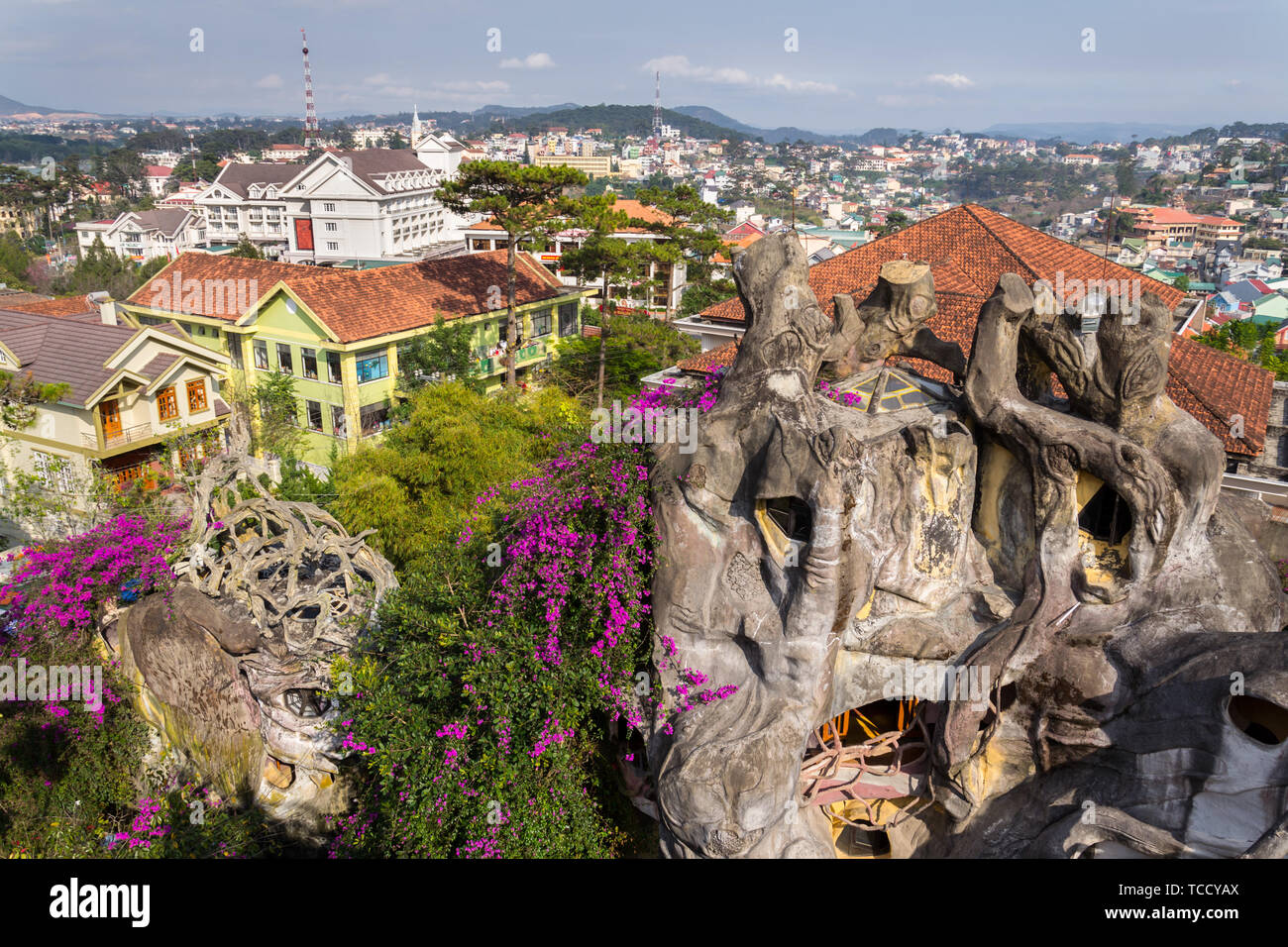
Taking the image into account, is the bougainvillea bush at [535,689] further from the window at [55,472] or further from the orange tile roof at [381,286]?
the orange tile roof at [381,286]

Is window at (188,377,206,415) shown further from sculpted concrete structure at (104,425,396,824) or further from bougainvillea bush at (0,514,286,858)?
sculpted concrete structure at (104,425,396,824)

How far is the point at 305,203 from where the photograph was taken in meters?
74.9

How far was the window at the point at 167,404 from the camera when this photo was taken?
30.8 metres

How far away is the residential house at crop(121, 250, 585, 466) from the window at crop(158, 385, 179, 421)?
15.6ft

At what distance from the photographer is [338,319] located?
34.2m

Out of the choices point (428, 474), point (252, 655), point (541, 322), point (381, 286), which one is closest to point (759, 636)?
point (252, 655)

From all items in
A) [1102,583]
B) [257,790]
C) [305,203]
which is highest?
[305,203]

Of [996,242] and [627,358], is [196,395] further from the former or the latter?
[996,242]

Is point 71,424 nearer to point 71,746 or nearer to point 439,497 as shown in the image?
point 439,497

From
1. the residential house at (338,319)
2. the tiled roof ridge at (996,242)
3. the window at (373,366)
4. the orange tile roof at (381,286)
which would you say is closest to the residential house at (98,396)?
the residential house at (338,319)

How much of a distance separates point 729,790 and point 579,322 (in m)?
38.9

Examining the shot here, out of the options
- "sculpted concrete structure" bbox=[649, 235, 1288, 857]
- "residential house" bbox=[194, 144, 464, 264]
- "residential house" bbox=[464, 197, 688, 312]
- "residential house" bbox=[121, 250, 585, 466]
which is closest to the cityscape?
"sculpted concrete structure" bbox=[649, 235, 1288, 857]

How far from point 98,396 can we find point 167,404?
124 inches
